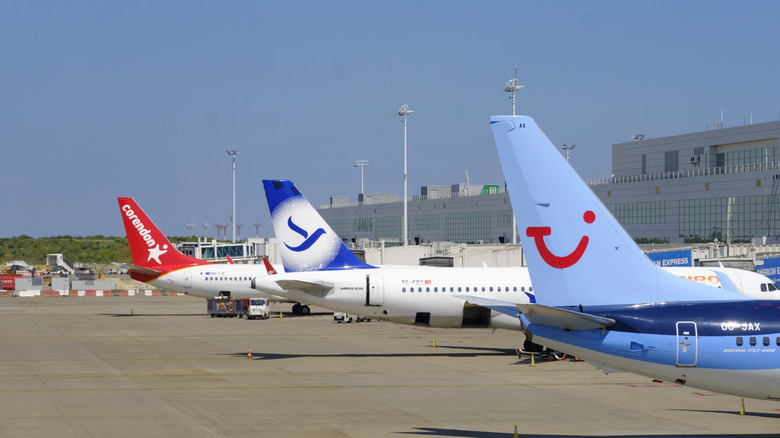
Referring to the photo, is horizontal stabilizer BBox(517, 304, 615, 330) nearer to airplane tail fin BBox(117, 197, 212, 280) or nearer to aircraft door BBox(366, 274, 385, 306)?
aircraft door BBox(366, 274, 385, 306)

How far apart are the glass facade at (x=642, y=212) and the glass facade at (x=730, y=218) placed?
3.60 m

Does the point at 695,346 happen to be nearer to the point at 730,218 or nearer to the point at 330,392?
the point at 330,392

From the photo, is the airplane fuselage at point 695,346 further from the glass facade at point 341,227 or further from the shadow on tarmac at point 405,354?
the glass facade at point 341,227

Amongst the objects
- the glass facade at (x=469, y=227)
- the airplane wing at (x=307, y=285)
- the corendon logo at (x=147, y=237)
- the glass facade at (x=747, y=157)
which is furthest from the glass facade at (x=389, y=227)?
the airplane wing at (x=307, y=285)

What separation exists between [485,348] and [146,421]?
72.7 ft

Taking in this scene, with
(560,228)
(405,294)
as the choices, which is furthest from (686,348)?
(405,294)

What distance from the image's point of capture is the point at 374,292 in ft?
130

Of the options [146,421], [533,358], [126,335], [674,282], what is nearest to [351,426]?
[146,421]

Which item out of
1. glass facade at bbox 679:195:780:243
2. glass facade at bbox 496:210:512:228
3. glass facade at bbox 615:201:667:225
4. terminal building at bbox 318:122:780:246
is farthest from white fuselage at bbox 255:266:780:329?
glass facade at bbox 496:210:512:228

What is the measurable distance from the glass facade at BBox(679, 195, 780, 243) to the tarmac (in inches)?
2161

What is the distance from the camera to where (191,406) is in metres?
26.5

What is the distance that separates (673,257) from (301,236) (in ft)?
108

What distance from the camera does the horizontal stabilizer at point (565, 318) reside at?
61.8 ft

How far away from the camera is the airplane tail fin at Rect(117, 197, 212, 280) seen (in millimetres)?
64438
